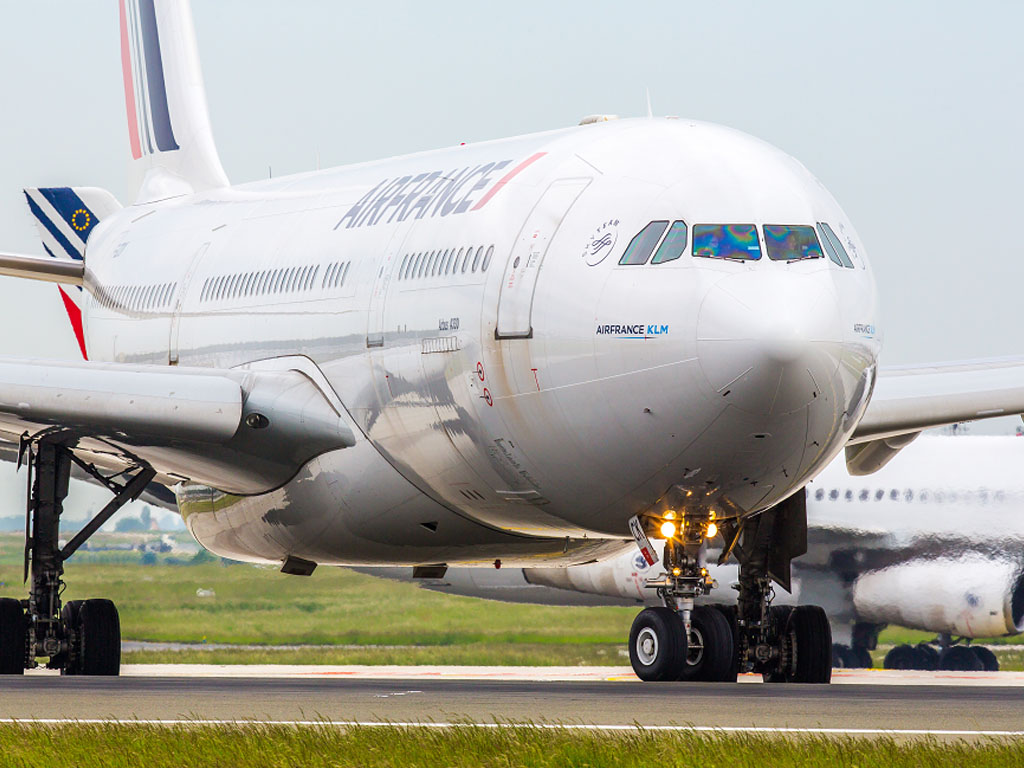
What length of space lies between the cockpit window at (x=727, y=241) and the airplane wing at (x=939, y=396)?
13.8ft

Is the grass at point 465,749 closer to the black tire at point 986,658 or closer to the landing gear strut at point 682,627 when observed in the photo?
the landing gear strut at point 682,627

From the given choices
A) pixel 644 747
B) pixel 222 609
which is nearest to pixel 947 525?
pixel 222 609

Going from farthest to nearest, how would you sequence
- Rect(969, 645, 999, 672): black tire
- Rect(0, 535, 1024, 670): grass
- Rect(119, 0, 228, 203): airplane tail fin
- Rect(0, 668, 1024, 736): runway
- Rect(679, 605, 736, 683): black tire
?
Rect(969, 645, 999, 672): black tire, Rect(0, 535, 1024, 670): grass, Rect(119, 0, 228, 203): airplane tail fin, Rect(679, 605, 736, 683): black tire, Rect(0, 668, 1024, 736): runway

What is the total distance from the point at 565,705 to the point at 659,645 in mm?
3110

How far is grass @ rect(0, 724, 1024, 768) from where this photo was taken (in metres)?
8.48

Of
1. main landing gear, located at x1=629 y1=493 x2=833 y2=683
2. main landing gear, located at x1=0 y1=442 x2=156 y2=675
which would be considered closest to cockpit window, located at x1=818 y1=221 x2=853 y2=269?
main landing gear, located at x1=629 y1=493 x2=833 y2=683

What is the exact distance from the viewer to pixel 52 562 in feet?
60.5

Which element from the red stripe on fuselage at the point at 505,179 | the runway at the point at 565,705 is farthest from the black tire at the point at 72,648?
the red stripe on fuselage at the point at 505,179

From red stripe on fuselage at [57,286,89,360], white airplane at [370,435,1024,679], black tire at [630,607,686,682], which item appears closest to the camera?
black tire at [630,607,686,682]

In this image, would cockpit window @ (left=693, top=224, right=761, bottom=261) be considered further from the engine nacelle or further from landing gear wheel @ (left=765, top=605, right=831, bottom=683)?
the engine nacelle

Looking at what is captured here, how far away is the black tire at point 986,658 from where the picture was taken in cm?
3492

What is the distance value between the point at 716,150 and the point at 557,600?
63.5ft

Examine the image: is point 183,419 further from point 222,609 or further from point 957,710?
point 222,609

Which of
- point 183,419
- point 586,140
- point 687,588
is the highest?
point 586,140
